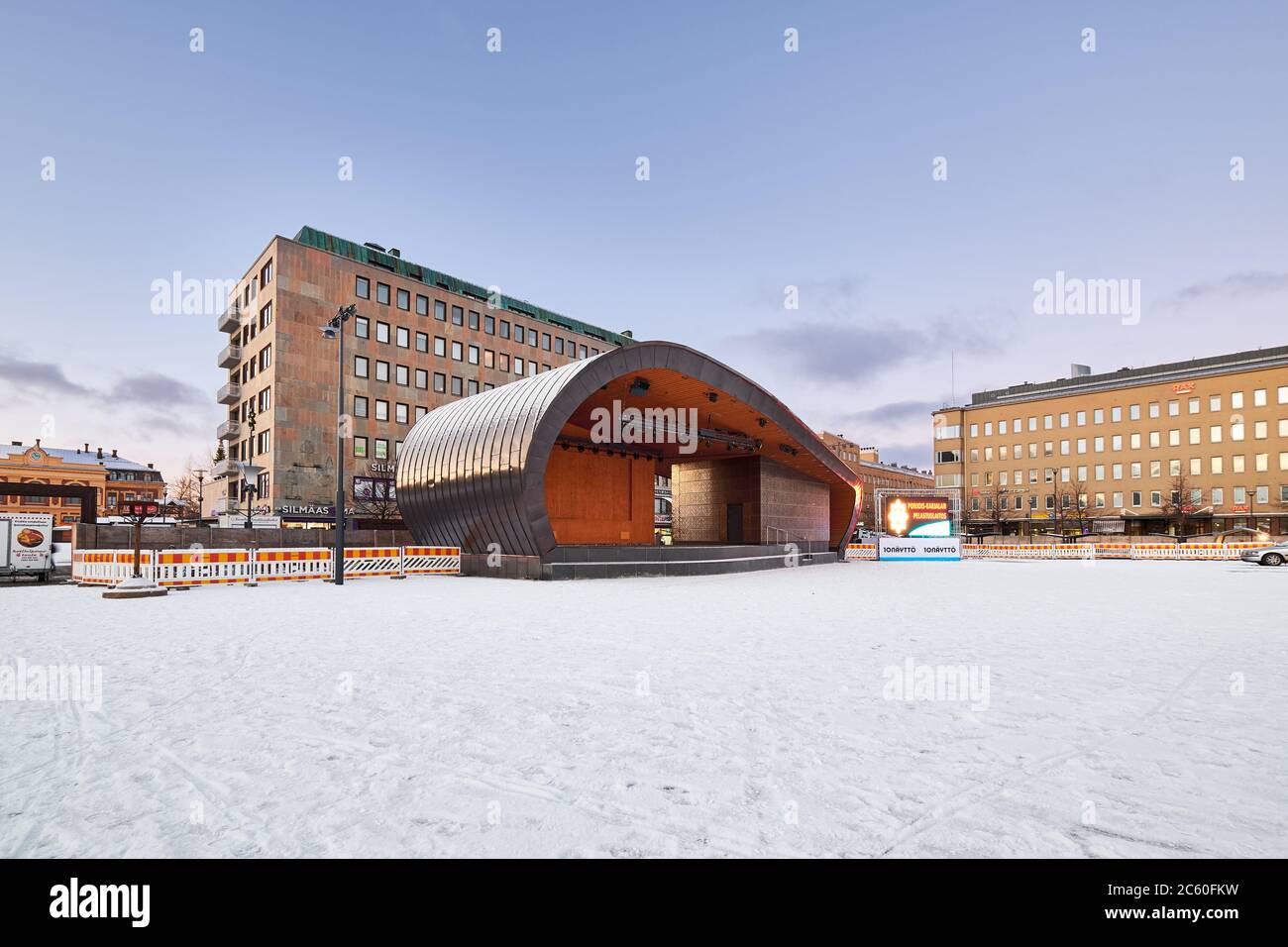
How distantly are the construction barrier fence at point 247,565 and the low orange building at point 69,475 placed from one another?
257 ft

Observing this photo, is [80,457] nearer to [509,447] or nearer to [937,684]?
[509,447]

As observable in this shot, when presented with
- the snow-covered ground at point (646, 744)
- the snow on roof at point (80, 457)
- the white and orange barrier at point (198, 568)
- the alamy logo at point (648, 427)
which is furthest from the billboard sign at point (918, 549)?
the snow on roof at point (80, 457)

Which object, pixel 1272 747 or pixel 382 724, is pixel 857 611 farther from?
pixel 382 724

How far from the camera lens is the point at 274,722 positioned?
18.7ft

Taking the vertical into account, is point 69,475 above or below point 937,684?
above

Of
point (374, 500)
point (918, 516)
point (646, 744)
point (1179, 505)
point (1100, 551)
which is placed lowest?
point (1100, 551)

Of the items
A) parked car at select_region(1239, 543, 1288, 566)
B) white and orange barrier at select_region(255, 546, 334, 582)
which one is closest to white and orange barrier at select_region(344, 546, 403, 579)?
white and orange barrier at select_region(255, 546, 334, 582)

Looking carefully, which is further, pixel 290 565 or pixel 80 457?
pixel 80 457

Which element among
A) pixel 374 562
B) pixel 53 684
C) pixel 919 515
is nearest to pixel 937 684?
pixel 53 684

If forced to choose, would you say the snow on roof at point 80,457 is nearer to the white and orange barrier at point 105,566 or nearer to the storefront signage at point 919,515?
the white and orange barrier at point 105,566

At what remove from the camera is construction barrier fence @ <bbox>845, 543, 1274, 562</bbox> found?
42125mm

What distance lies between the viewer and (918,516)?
119ft

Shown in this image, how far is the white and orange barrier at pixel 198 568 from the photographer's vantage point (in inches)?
782

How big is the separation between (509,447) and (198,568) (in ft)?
34.5
